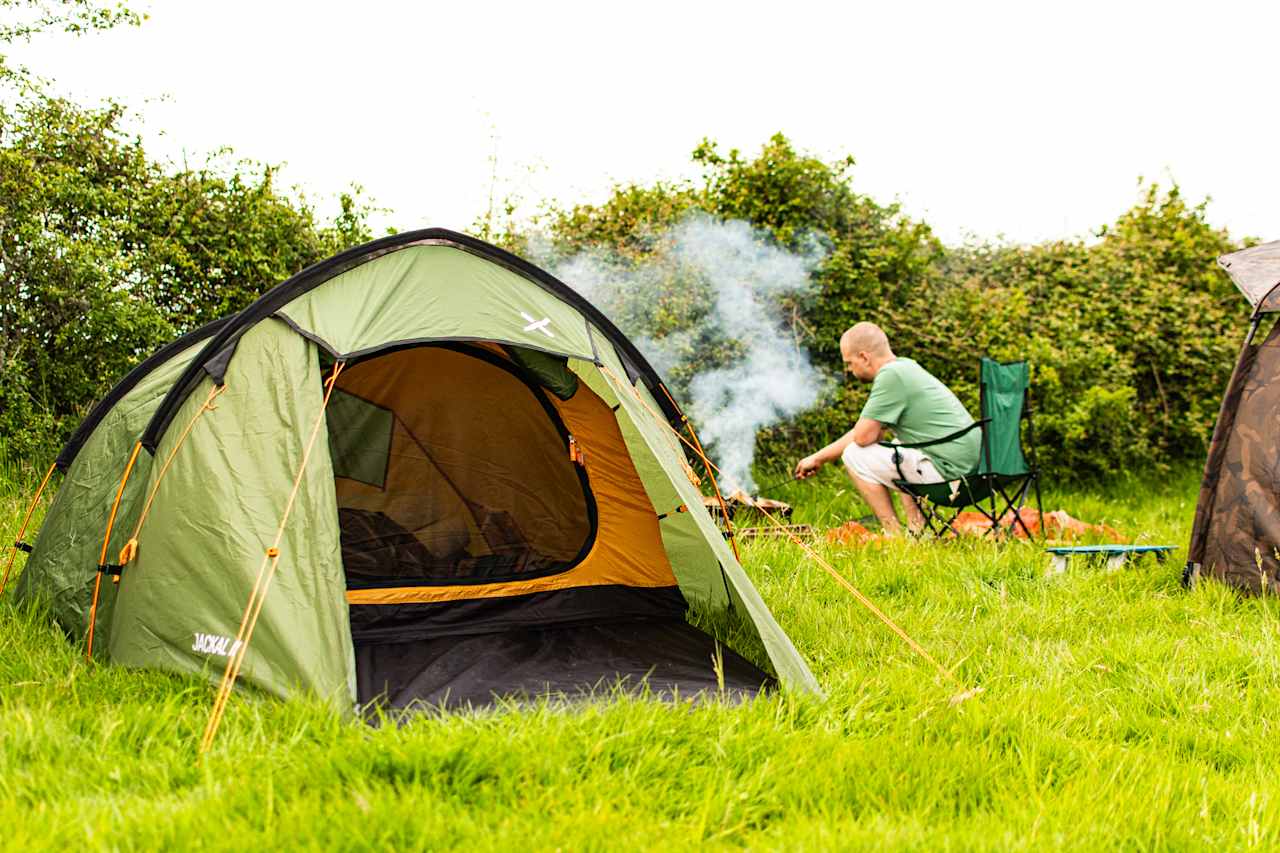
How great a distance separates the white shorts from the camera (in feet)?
17.2

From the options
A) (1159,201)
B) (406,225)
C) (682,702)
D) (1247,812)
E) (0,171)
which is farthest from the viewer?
(1159,201)

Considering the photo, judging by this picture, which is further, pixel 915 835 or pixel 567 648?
pixel 567 648

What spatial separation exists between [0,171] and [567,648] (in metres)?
4.39

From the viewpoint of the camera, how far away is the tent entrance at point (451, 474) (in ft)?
11.9

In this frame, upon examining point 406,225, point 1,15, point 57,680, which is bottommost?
point 57,680

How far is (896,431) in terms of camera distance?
5.32 m

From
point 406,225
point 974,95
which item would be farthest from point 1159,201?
point 406,225

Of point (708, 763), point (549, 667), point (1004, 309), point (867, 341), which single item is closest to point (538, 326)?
point (549, 667)

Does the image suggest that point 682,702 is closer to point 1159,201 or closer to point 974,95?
point 1159,201

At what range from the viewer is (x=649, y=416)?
3262mm

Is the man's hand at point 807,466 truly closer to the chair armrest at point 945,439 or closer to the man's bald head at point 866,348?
the chair armrest at point 945,439

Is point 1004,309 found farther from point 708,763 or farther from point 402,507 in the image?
point 708,763

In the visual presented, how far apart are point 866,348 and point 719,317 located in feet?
4.42

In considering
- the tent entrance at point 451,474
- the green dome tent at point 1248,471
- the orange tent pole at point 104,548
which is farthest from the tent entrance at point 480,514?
the green dome tent at point 1248,471
